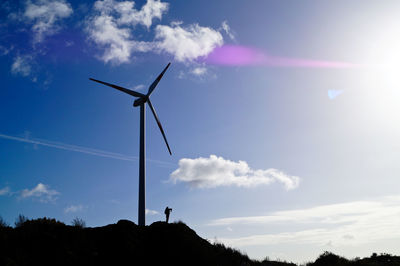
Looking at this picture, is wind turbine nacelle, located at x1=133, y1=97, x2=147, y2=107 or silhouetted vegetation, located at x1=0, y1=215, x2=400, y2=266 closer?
silhouetted vegetation, located at x1=0, y1=215, x2=400, y2=266

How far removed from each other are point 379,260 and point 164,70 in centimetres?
4050

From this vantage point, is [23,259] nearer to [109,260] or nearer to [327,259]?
[109,260]

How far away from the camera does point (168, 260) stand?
25703 mm

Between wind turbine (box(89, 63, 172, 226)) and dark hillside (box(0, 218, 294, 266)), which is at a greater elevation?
wind turbine (box(89, 63, 172, 226))

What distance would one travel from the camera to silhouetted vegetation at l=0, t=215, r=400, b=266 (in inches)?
811

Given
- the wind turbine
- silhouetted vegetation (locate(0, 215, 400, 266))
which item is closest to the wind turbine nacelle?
the wind turbine

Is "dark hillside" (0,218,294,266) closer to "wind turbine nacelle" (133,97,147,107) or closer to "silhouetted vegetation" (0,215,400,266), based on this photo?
"silhouetted vegetation" (0,215,400,266)

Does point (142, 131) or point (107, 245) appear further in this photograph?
point (142, 131)

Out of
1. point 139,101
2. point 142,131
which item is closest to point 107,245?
point 142,131

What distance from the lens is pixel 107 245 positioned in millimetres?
24844

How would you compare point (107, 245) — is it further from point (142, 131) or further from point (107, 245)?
point (142, 131)

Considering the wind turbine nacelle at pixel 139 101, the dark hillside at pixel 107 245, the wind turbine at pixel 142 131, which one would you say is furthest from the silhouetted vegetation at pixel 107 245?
the wind turbine nacelle at pixel 139 101

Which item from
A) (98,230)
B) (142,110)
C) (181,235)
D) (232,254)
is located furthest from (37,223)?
(142,110)

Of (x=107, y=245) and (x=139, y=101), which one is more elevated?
(x=139, y=101)
